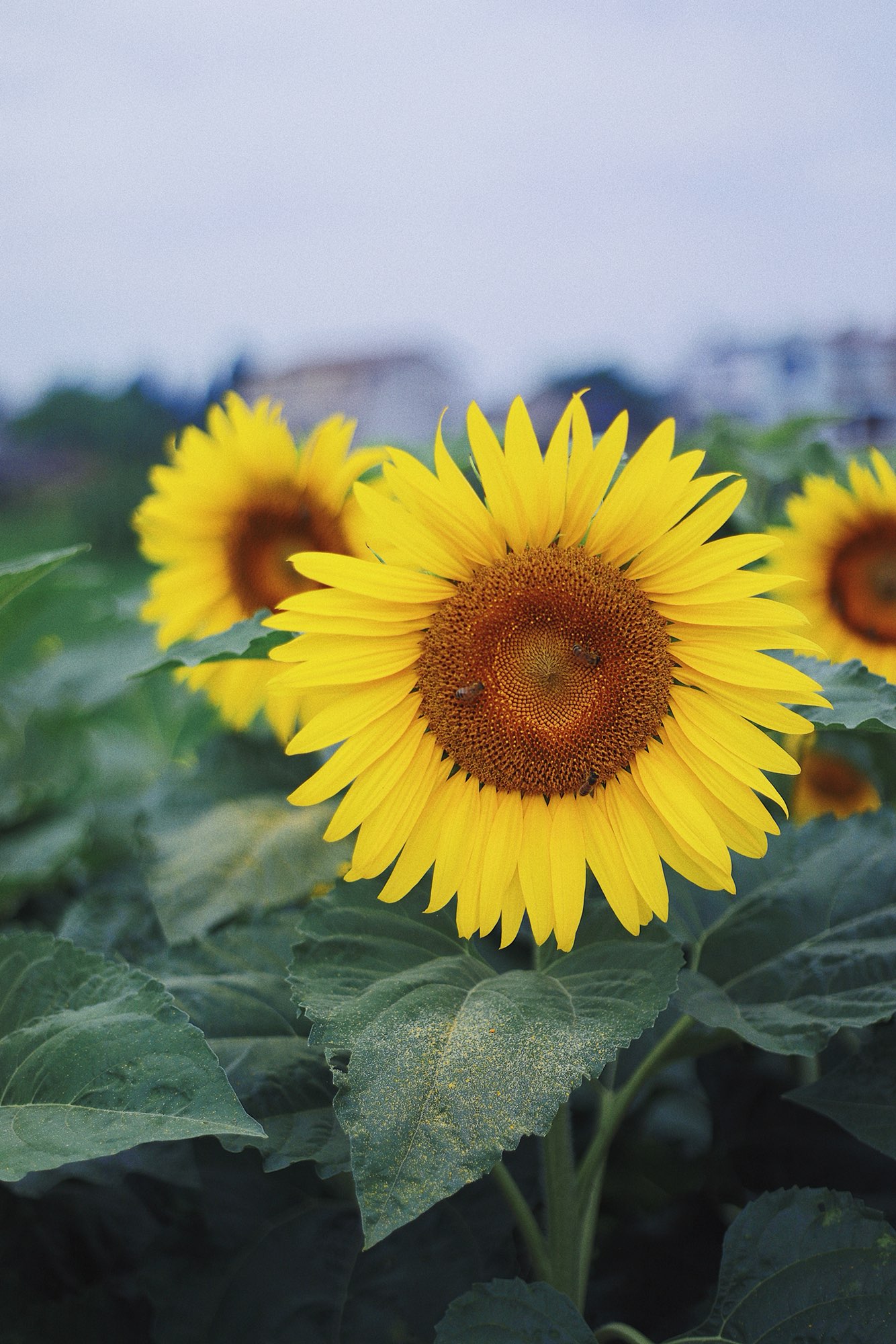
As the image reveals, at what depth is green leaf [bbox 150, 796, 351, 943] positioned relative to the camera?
879 millimetres

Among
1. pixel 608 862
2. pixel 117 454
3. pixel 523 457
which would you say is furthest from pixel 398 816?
pixel 117 454

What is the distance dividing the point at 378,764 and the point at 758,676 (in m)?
0.26

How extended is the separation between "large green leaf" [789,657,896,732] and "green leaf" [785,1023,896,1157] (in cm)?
26

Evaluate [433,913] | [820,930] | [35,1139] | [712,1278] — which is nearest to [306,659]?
[433,913]

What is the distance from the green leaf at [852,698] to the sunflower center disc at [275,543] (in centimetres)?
59

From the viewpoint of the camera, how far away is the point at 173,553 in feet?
4.40

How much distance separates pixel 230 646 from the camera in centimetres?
79

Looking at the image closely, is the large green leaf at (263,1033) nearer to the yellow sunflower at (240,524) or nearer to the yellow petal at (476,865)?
the yellow petal at (476,865)

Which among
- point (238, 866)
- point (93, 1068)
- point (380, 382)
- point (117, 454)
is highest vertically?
point (380, 382)

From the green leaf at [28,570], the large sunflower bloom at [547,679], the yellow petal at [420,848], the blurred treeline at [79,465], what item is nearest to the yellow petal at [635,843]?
the large sunflower bloom at [547,679]

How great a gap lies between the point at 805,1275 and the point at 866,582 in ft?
2.65

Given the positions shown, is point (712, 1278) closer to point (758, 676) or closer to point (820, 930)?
point (820, 930)

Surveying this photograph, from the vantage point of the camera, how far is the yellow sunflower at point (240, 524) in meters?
1.20

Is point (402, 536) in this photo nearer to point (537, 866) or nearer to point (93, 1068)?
point (537, 866)
